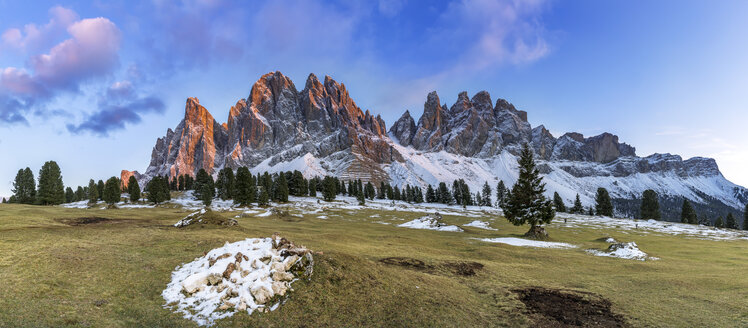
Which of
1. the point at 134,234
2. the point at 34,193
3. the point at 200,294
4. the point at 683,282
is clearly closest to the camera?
the point at 200,294

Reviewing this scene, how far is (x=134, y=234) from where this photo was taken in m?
22.4

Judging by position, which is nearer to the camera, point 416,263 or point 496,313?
point 496,313

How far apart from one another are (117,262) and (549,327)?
18906 millimetres

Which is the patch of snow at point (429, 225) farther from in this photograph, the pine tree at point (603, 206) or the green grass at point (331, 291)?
the pine tree at point (603, 206)

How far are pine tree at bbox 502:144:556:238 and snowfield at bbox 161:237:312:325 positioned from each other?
38365 mm

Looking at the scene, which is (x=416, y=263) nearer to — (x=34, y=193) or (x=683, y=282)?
(x=683, y=282)

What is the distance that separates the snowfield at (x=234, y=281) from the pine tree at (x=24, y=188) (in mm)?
116482

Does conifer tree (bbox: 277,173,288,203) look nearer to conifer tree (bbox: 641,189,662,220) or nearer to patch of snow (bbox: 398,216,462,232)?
patch of snow (bbox: 398,216,462,232)

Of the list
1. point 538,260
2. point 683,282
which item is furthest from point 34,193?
point 683,282

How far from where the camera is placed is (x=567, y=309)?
42.2 ft

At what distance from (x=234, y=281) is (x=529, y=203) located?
42373 mm

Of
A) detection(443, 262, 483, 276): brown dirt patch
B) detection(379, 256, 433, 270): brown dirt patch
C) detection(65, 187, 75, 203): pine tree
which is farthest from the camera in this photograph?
detection(65, 187, 75, 203): pine tree

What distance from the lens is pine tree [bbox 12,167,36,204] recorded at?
294 ft

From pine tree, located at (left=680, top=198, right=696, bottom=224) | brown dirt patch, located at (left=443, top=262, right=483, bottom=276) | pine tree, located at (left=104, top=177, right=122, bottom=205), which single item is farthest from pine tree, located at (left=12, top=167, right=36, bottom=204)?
pine tree, located at (left=680, top=198, right=696, bottom=224)
